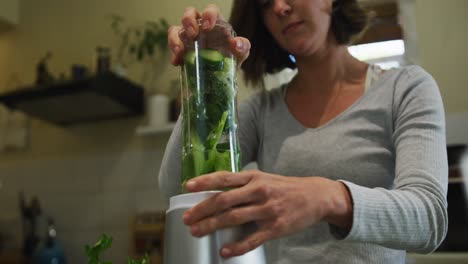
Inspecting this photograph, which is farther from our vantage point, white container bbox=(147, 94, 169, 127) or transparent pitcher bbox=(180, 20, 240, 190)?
white container bbox=(147, 94, 169, 127)

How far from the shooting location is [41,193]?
2105 mm

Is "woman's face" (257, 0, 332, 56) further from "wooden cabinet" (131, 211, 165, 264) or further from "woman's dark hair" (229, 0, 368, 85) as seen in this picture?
"wooden cabinet" (131, 211, 165, 264)

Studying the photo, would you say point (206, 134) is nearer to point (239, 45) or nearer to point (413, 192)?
point (239, 45)

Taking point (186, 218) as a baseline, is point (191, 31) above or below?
above

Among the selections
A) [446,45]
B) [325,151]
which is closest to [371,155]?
[325,151]

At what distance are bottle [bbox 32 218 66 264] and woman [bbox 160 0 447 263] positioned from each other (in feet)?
4.31

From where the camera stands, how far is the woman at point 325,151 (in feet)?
1.32

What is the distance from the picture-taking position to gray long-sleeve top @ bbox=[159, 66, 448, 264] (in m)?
0.52

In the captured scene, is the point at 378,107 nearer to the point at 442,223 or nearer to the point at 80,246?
the point at 442,223

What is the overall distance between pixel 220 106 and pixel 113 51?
5.78 feet

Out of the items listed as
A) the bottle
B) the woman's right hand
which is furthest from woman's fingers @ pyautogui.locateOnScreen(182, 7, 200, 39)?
the bottle

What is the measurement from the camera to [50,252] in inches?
73.3

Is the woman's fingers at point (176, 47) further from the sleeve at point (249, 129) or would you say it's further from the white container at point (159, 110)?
the white container at point (159, 110)

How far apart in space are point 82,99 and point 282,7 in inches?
52.5
